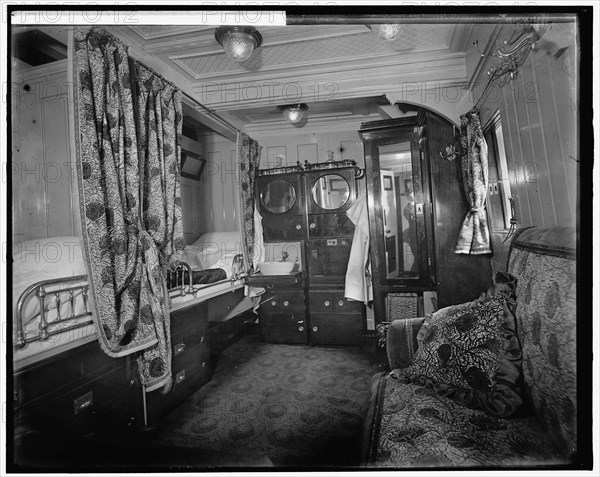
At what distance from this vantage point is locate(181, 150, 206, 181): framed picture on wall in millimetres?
3412

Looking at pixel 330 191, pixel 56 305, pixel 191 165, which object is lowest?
pixel 56 305

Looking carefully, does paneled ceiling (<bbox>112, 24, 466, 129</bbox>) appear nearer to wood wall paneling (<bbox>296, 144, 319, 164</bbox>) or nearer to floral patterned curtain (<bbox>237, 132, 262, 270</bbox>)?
floral patterned curtain (<bbox>237, 132, 262, 270</bbox>)

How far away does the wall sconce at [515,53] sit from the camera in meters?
1.29

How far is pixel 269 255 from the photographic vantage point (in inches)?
155

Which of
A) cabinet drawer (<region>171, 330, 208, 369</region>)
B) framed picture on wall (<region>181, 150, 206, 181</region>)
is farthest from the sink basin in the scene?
framed picture on wall (<region>181, 150, 206, 181</region>)

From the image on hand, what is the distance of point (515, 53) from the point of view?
4.92 feet

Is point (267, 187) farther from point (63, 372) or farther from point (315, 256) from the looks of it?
point (63, 372)

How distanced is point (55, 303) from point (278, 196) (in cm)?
268

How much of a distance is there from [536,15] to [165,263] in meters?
2.17

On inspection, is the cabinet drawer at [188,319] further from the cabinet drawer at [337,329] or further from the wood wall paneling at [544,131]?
the wood wall paneling at [544,131]

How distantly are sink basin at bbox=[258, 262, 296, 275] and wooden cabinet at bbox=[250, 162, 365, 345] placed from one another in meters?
0.16

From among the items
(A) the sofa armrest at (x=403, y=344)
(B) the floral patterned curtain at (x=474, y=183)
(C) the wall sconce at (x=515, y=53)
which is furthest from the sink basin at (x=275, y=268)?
(C) the wall sconce at (x=515, y=53)

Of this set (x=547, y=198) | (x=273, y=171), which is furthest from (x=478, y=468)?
(x=273, y=171)

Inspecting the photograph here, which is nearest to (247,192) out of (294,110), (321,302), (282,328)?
(294,110)
